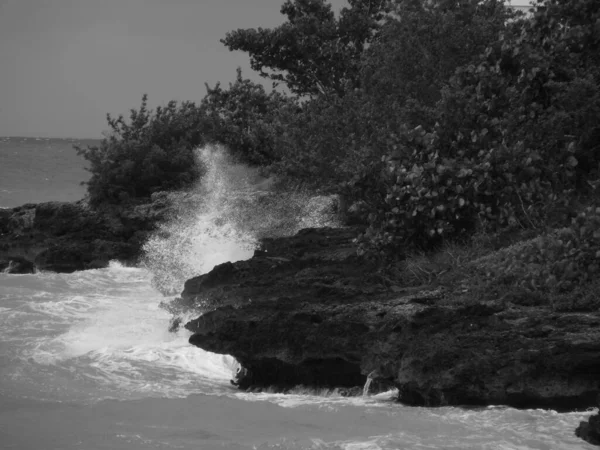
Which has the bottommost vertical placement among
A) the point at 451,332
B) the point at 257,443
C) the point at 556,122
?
the point at 257,443

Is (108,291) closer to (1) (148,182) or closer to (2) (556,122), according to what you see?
(1) (148,182)

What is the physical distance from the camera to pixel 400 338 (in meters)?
9.68

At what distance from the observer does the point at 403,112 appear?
1498cm

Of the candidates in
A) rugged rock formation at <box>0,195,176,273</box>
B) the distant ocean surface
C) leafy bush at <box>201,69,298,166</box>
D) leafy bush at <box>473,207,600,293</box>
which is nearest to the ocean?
leafy bush at <box>473,207,600,293</box>

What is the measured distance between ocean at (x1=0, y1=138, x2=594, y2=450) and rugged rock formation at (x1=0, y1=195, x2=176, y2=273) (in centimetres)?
380

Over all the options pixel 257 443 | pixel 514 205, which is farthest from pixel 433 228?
pixel 257 443

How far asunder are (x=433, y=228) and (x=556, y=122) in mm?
2109

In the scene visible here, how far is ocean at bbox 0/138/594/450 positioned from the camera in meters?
8.20

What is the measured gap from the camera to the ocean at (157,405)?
820 cm

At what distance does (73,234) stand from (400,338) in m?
14.6

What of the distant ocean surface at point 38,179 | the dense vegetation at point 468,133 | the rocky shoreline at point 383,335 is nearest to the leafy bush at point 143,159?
the dense vegetation at point 468,133

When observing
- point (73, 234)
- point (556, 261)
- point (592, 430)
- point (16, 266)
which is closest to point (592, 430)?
point (592, 430)

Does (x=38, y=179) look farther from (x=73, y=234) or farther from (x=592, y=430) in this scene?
(x=592, y=430)

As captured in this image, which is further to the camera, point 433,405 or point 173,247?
point 173,247
